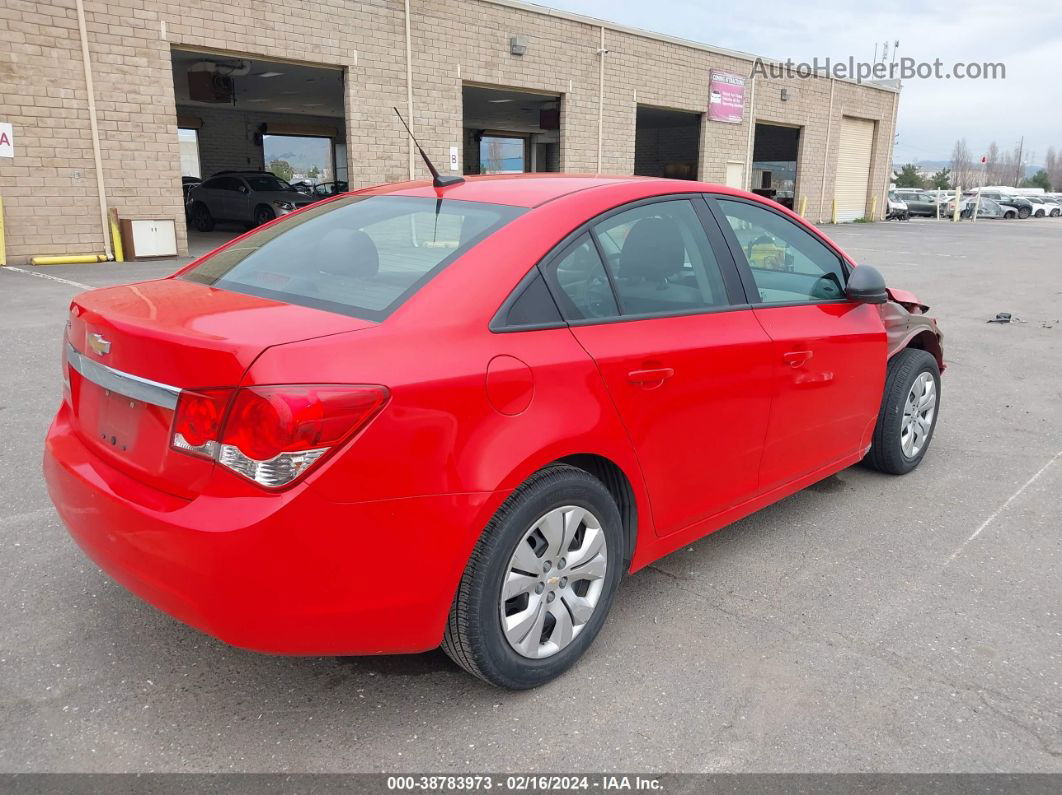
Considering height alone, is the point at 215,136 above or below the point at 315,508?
above

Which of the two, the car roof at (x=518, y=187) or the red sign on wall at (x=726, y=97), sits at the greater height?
the red sign on wall at (x=726, y=97)

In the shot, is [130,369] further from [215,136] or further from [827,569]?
[215,136]

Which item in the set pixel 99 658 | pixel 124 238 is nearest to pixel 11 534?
pixel 99 658

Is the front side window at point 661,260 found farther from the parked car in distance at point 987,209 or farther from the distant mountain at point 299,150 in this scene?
the parked car in distance at point 987,209

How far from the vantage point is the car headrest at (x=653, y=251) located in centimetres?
308

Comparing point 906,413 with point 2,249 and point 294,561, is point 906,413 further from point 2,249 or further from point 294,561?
point 2,249

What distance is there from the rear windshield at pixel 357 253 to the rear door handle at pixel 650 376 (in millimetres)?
670

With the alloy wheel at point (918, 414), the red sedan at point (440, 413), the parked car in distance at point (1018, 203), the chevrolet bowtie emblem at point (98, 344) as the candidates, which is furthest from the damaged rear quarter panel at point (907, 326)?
the parked car in distance at point (1018, 203)

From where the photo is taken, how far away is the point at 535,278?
268 centimetres

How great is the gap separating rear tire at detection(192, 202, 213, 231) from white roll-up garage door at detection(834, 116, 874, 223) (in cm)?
2364

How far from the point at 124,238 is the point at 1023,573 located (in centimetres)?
1555

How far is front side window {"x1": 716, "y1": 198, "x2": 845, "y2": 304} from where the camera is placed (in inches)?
139

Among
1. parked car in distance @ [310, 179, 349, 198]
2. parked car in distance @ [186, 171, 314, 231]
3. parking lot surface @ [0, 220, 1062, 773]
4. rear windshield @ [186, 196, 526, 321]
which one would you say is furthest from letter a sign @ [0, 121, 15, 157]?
parked car in distance @ [310, 179, 349, 198]

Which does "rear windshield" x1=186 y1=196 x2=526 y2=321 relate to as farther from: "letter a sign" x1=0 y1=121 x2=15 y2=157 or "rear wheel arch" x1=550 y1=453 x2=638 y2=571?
"letter a sign" x1=0 y1=121 x2=15 y2=157
